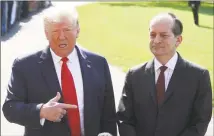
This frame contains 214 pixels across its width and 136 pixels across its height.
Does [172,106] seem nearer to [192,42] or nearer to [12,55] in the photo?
[12,55]

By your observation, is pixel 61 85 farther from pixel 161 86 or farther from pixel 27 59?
pixel 161 86

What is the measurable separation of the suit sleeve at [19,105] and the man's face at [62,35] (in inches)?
13.6

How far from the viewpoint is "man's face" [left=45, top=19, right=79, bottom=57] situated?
3.59 metres

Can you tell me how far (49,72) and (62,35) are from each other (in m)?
0.35

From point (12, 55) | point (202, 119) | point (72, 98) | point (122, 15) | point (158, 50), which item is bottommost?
point (122, 15)

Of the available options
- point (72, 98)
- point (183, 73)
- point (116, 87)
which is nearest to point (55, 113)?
point (72, 98)

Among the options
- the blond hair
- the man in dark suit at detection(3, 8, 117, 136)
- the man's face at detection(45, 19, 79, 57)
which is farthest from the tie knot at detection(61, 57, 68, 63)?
the blond hair

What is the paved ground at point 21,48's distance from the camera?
860 centimetres

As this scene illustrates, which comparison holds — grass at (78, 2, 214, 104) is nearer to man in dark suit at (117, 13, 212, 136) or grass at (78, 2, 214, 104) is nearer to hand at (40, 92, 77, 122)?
man in dark suit at (117, 13, 212, 136)

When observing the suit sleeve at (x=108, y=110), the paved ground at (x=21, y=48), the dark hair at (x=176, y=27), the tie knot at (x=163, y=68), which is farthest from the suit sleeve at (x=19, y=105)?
the paved ground at (x=21, y=48)

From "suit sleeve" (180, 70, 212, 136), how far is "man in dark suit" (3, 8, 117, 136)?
2.09 feet

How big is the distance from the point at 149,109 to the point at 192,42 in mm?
16972

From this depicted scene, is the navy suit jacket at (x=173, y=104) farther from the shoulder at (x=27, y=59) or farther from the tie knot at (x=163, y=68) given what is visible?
the shoulder at (x=27, y=59)

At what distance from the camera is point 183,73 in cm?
399
